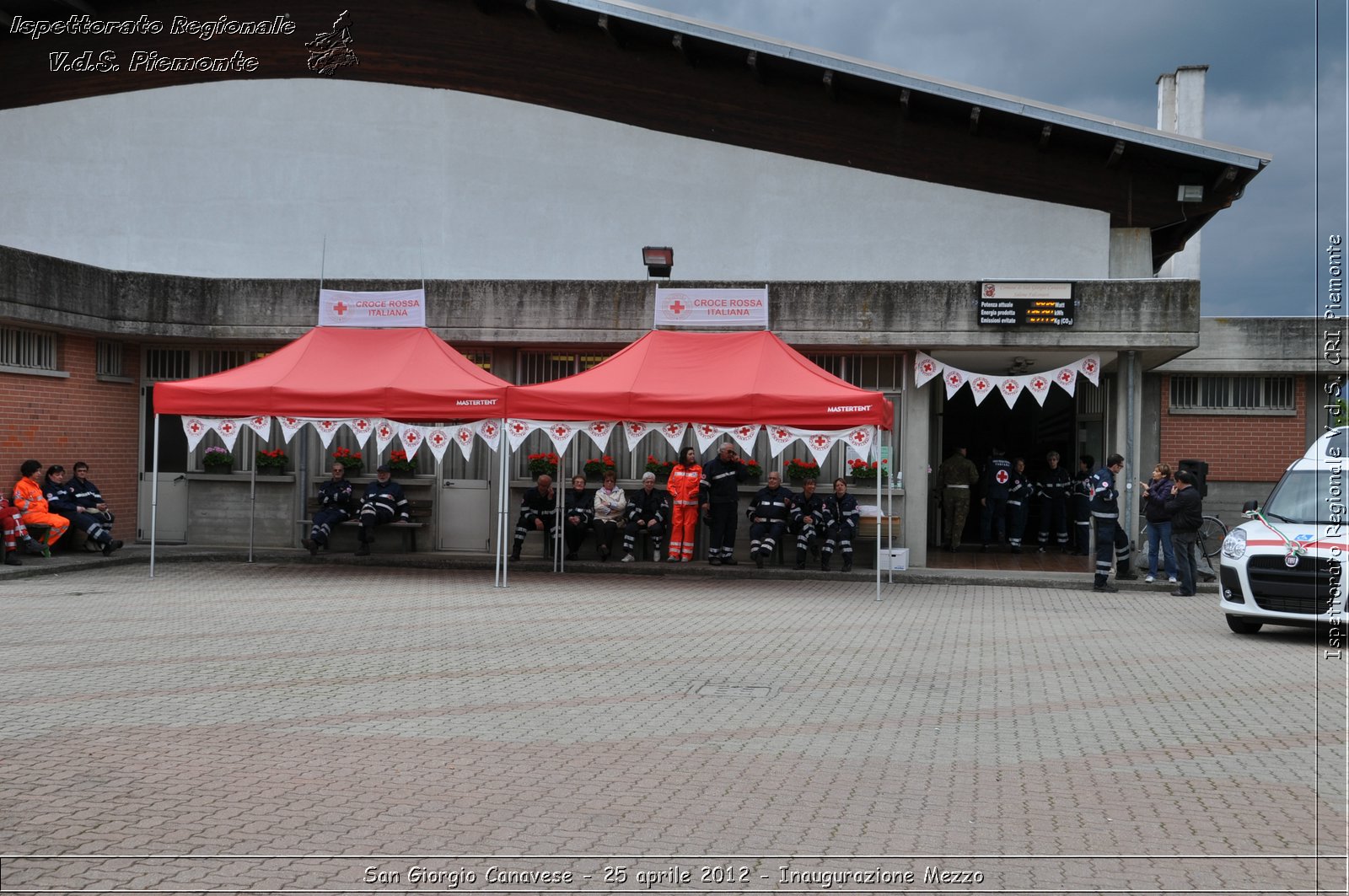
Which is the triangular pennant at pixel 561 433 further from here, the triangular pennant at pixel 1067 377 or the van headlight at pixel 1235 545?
the van headlight at pixel 1235 545

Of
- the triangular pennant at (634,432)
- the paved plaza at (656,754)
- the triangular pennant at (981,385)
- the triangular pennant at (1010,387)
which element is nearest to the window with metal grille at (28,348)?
the paved plaza at (656,754)

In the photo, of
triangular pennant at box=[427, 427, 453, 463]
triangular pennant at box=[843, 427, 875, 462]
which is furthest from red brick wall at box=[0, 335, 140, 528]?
triangular pennant at box=[843, 427, 875, 462]

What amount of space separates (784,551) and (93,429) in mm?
11304

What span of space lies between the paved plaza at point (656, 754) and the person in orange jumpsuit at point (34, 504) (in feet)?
15.6

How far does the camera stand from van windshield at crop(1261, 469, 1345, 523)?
11906mm

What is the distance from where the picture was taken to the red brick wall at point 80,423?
17438 mm

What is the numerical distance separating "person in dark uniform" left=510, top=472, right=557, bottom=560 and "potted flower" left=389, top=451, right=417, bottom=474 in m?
2.24

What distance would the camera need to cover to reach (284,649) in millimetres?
10367

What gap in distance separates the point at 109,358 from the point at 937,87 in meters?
15.2

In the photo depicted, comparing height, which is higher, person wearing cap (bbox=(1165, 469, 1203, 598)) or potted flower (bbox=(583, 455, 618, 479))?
potted flower (bbox=(583, 455, 618, 479))

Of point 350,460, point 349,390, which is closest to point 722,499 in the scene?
point 349,390

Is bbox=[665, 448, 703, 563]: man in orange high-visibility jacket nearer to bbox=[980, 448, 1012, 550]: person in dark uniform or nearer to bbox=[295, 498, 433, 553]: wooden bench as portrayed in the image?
bbox=[295, 498, 433, 553]: wooden bench

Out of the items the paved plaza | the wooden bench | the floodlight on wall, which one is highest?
the floodlight on wall

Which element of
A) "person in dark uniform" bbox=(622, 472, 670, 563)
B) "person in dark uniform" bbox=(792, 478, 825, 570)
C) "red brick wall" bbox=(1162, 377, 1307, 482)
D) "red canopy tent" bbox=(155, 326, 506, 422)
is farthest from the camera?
"red brick wall" bbox=(1162, 377, 1307, 482)
